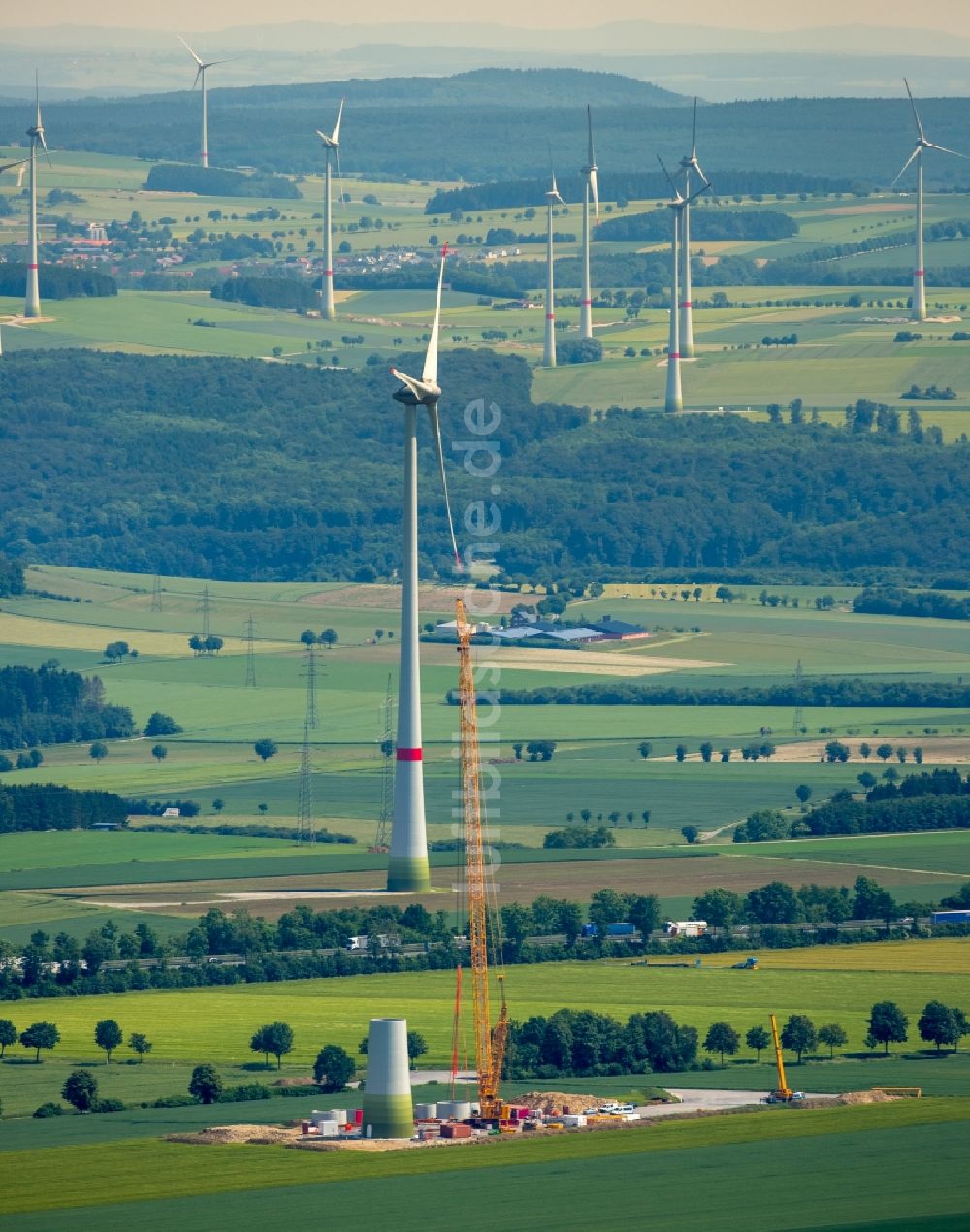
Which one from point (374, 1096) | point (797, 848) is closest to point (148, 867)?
point (797, 848)

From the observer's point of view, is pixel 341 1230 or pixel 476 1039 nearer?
pixel 341 1230

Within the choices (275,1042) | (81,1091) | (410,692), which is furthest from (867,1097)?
(410,692)

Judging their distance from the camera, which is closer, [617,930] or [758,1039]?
[758,1039]

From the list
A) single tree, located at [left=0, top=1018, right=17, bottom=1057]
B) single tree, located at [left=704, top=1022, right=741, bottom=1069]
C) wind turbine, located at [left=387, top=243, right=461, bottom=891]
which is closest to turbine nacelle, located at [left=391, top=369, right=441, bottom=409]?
wind turbine, located at [left=387, top=243, right=461, bottom=891]

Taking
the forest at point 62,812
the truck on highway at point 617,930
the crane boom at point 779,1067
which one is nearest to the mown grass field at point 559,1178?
the crane boom at point 779,1067

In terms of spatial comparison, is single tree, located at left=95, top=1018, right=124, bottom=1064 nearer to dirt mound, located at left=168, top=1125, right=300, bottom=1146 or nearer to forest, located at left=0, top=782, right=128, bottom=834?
dirt mound, located at left=168, top=1125, right=300, bottom=1146

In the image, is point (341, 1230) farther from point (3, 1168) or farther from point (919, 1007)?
point (919, 1007)

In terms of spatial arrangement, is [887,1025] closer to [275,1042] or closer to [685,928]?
[275,1042]

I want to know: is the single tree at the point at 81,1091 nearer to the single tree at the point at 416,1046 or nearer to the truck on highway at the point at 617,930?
the single tree at the point at 416,1046
